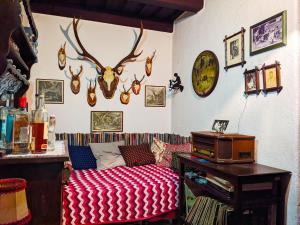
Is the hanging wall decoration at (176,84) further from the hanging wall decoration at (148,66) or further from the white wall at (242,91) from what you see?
the hanging wall decoration at (148,66)

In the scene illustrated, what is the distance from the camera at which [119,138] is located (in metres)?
3.64

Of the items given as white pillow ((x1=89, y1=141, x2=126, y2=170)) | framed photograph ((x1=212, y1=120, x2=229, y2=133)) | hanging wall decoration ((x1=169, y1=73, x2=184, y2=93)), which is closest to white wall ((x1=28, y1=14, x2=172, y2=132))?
hanging wall decoration ((x1=169, y1=73, x2=184, y2=93))

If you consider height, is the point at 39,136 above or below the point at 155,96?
below

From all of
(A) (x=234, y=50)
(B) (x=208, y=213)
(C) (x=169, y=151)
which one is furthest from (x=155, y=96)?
(B) (x=208, y=213)

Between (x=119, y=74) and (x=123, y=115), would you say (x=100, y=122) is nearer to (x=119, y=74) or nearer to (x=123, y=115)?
(x=123, y=115)

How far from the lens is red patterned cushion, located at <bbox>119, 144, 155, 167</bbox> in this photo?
3.28 m

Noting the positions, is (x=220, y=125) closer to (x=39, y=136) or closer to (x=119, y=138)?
(x=119, y=138)

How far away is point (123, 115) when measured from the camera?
146 inches

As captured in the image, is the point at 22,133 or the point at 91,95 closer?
the point at 22,133

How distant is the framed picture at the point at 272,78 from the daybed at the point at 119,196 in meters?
1.30

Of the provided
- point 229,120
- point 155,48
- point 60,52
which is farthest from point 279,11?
point 60,52

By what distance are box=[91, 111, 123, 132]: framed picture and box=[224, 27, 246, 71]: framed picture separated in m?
1.72

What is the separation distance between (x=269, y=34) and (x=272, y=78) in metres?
0.37

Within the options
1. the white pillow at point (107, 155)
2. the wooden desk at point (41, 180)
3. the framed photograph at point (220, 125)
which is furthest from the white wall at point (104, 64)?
the wooden desk at point (41, 180)
